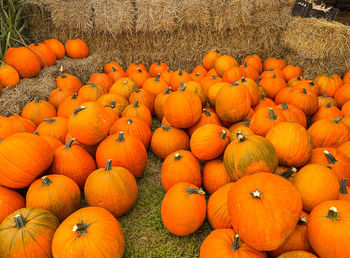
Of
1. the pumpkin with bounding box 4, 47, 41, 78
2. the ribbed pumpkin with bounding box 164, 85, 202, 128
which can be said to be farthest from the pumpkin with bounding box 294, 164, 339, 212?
the pumpkin with bounding box 4, 47, 41, 78

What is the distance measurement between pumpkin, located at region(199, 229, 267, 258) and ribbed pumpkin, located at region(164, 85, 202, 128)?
4.15 feet

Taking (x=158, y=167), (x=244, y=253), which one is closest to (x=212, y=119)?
(x=158, y=167)

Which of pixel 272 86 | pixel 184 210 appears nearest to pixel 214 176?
pixel 184 210

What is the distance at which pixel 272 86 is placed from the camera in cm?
364

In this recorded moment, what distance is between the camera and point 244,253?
1.52 metres

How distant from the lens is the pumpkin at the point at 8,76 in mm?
3520

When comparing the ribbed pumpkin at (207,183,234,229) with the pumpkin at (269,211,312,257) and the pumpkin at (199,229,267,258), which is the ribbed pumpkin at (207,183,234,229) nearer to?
the pumpkin at (199,229,267,258)

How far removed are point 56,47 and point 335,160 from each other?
4556 millimetres

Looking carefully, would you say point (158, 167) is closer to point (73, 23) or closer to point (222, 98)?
point (222, 98)

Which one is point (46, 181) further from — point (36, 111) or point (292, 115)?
point (292, 115)

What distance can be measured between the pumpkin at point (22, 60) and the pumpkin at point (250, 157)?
11.2 ft

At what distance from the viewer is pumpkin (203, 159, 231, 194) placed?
2244 mm

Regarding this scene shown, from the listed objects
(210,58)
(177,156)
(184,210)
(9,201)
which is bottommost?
(9,201)

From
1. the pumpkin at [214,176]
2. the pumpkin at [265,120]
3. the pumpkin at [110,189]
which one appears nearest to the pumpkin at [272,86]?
the pumpkin at [265,120]
